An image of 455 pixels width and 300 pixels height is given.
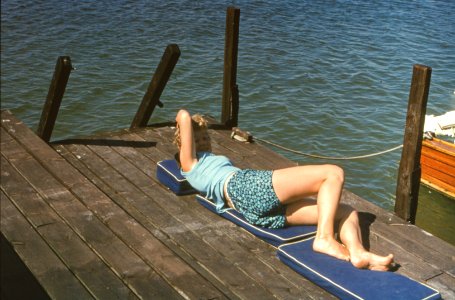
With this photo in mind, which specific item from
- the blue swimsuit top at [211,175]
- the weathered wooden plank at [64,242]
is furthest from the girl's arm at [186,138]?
the weathered wooden plank at [64,242]

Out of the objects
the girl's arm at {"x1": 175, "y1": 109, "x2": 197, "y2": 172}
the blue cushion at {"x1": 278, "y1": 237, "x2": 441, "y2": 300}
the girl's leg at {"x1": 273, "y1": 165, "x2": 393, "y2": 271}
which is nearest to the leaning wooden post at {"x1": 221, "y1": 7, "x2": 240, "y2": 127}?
the girl's arm at {"x1": 175, "y1": 109, "x2": 197, "y2": 172}

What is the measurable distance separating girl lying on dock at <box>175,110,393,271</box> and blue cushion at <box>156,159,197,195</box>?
0.28 meters

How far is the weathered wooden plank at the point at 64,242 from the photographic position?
182 inches

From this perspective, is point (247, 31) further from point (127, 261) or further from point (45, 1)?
point (127, 261)

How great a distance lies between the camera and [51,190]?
631cm

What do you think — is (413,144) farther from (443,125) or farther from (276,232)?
(443,125)

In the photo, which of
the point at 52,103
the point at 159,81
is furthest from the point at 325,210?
the point at 52,103

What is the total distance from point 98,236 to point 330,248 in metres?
2.08

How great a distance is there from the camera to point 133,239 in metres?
5.37

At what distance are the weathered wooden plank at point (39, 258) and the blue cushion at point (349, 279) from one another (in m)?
1.73

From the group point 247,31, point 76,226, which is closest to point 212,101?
point 247,31

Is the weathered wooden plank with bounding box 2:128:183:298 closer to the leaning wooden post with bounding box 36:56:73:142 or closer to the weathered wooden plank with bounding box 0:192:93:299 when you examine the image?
the weathered wooden plank with bounding box 0:192:93:299

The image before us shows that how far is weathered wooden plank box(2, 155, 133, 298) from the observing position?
4621mm

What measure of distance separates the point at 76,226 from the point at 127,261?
33.1 inches
